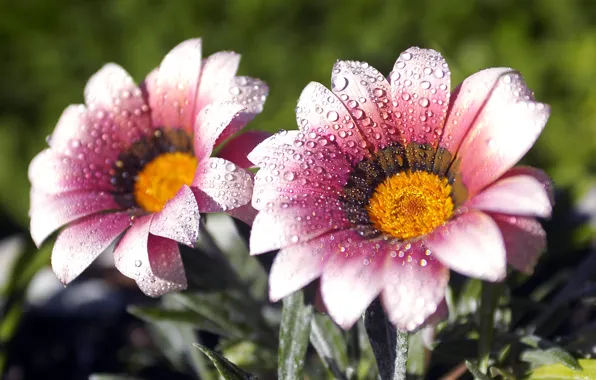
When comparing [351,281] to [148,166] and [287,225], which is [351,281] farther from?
[148,166]

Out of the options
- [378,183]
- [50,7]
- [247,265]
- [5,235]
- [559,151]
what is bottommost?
[5,235]

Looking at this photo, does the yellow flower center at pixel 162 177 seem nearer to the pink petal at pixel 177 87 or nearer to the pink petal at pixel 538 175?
the pink petal at pixel 177 87

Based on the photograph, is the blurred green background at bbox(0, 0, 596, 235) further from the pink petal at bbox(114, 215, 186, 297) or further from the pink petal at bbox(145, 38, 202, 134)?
the pink petal at bbox(114, 215, 186, 297)

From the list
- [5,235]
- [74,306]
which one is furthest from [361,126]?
[5,235]

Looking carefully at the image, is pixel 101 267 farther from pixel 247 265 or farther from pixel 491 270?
pixel 491 270

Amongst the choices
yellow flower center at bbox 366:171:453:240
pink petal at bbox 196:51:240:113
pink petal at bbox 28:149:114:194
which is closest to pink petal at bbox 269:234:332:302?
yellow flower center at bbox 366:171:453:240

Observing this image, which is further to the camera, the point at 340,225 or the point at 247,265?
the point at 247,265

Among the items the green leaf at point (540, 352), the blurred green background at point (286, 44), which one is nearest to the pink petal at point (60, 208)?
the green leaf at point (540, 352)
